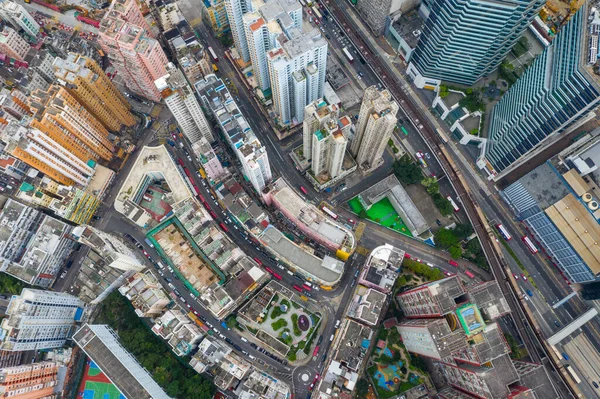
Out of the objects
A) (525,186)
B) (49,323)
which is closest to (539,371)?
(525,186)

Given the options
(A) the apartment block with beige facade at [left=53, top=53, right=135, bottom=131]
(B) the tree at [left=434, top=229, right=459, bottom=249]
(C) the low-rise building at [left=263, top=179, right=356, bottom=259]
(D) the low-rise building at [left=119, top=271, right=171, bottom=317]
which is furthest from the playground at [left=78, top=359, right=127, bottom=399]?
(B) the tree at [left=434, top=229, right=459, bottom=249]

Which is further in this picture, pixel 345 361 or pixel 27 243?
pixel 27 243

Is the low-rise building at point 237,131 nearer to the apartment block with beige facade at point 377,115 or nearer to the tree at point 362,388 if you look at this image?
the apartment block with beige facade at point 377,115

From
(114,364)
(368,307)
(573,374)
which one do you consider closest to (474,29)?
(368,307)

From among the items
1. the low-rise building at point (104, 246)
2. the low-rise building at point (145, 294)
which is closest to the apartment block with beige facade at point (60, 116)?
the low-rise building at point (104, 246)

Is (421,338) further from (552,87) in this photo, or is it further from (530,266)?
(552,87)

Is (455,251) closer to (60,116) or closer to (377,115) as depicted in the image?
(377,115)

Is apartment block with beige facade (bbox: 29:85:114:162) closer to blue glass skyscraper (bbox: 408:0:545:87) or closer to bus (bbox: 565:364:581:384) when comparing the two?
blue glass skyscraper (bbox: 408:0:545:87)
